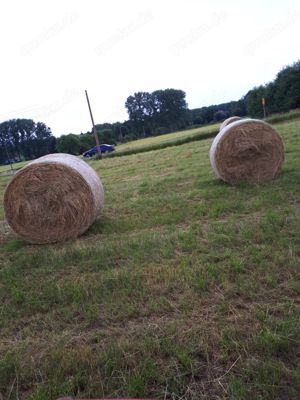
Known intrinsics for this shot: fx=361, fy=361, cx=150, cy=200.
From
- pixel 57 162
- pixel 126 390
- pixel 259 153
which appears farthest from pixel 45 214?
pixel 259 153

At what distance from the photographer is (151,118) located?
3174 inches

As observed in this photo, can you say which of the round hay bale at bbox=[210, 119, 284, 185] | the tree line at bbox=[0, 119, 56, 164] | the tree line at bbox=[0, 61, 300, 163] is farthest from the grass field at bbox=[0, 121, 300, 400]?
the tree line at bbox=[0, 119, 56, 164]

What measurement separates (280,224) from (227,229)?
26.7 inches

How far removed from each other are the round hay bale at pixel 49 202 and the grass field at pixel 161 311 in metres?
0.30

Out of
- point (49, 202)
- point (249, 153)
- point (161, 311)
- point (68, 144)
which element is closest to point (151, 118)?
point (68, 144)

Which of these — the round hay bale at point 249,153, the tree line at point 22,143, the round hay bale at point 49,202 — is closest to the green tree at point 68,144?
the tree line at point 22,143

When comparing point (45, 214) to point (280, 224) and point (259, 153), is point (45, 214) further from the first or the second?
point (259, 153)

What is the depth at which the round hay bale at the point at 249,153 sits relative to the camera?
7605 millimetres

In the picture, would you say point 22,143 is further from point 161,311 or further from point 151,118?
point 161,311

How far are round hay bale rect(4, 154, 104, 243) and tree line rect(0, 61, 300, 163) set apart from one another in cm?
4435

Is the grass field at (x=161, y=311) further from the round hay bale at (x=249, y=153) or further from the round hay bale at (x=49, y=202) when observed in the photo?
the round hay bale at (x=249, y=153)

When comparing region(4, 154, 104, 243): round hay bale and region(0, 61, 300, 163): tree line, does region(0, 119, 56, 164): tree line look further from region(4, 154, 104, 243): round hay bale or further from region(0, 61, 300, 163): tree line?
region(4, 154, 104, 243): round hay bale

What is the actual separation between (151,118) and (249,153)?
246 ft

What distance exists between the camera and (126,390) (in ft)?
7.50
